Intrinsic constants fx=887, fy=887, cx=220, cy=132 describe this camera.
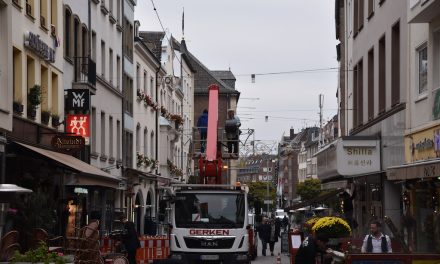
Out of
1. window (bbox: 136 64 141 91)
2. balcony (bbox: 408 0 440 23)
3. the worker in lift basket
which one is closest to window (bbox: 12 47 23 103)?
the worker in lift basket

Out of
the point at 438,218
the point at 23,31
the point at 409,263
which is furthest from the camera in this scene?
the point at 23,31

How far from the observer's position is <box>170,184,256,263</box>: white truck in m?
24.7

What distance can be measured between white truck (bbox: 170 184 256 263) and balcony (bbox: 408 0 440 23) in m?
7.46

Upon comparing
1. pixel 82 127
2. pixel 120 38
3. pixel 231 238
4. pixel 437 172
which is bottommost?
pixel 231 238

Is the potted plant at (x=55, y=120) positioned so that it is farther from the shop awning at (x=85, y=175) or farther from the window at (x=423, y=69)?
the window at (x=423, y=69)

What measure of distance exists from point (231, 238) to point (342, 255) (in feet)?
34.8

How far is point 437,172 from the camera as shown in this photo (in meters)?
16.0

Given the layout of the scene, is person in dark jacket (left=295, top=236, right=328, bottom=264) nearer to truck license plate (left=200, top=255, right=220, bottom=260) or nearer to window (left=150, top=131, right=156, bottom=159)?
truck license plate (left=200, top=255, right=220, bottom=260)

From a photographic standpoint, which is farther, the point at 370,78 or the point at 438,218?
the point at 370,78

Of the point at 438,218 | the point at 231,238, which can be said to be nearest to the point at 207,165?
the point at 231,238

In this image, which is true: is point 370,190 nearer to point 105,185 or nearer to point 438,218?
point 105,185

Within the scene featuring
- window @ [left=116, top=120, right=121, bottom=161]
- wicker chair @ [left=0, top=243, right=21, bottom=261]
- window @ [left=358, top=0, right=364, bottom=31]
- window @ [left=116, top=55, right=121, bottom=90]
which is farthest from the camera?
window @ [left=116, top=120, right=121, bottom=161]

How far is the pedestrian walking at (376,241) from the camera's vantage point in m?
15.1

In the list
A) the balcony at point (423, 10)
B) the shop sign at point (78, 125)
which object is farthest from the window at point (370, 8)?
the shop sign at point (78, 125)
